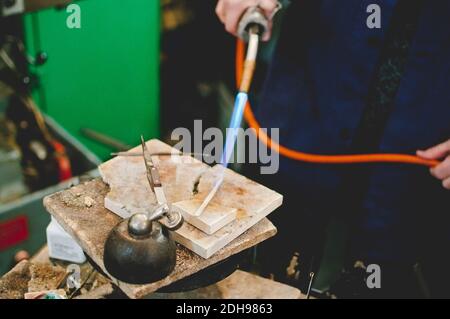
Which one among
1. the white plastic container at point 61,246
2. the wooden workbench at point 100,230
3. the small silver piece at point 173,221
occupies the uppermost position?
the small silver piece at point 173,221

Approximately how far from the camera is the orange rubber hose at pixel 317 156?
140 centimetres

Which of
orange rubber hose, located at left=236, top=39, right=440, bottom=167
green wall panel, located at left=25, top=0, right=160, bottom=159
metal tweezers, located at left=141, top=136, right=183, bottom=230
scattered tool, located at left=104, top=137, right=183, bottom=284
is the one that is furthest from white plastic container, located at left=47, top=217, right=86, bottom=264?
green wall panel, located at left=25, top=0, right=160, bottom=159

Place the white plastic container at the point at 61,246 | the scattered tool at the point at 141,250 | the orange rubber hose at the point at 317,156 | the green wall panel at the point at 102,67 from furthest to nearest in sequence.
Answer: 1. the green wall panel at the point at 102,67
2. the orange rubber hose at the point at 317,156
3. the white plastic container at the point at 61,246
4. the scattered tool at the point at 141,250

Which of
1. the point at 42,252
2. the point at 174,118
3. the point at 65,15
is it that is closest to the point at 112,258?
the point at 42,252

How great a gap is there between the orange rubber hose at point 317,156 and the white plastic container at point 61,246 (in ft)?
1.92

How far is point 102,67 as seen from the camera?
263cm

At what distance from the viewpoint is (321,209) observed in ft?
5.05

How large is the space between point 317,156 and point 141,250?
894mm

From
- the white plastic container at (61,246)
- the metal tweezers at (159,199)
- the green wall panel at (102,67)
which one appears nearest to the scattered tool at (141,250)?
the metal tweezers at (159,199)

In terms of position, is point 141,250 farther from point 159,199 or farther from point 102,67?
point 102,67

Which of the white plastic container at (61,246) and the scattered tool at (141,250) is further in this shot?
the white plastic container at (61,246)

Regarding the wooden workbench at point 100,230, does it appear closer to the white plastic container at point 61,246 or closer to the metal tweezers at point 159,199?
the metal tweezers at point 159,199

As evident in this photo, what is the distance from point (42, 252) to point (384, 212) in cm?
100

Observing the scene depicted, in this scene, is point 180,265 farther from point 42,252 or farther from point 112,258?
point 42,252
